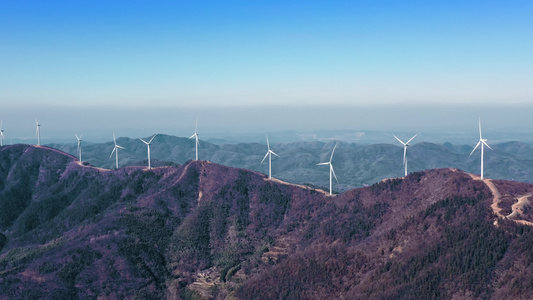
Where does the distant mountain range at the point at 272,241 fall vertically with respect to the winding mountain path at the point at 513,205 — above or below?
below

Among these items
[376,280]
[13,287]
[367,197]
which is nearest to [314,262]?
[376,280]

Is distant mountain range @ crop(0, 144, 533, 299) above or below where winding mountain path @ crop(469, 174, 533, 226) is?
below

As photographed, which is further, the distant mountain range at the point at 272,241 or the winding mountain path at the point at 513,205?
the winding mountain path at the point at 513,205

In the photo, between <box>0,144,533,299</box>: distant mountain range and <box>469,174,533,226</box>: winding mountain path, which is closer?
<box>0,144,533,299</box>: distant mountain range

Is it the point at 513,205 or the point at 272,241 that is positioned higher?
the point at 513,205

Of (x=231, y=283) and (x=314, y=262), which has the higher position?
(x=314, y=262)

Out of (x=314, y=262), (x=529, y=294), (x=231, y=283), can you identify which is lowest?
(x=231, y=283)

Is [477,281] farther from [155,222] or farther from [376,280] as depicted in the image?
[155,222]

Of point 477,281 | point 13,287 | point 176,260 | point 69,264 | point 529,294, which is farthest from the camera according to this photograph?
point 176,260
